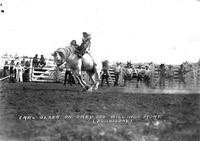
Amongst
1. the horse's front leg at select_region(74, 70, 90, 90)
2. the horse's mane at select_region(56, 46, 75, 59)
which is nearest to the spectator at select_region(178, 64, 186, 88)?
the horse's front leg at select_region(74, 70, 90, 90)

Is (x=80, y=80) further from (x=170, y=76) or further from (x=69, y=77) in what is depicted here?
(x=170, y=76)

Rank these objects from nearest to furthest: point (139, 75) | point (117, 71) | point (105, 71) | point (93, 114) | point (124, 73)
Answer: point (93, 114) < point (105, 71) < point (117, 71) < point (124, 73) < point (139, 75)

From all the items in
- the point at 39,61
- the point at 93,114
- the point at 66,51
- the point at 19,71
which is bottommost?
the point at 93,114

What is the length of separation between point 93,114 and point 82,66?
2.91ft

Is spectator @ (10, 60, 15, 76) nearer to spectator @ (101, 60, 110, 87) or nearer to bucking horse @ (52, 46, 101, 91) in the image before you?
bucking horse @ (52, 46, 101, 91)

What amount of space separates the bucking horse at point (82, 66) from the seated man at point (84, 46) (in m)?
0.07

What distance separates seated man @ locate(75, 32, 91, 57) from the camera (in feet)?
12.8

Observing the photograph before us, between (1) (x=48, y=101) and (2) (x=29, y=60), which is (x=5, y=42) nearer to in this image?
(2) (x=29, y=60)

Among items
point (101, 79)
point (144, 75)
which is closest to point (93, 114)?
point (101, 79)

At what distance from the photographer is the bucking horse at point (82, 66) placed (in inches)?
166

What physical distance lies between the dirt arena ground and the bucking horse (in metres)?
0.13

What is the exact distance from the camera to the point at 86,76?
455cm

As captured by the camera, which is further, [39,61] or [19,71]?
[19,71]

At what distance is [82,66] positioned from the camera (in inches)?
180
